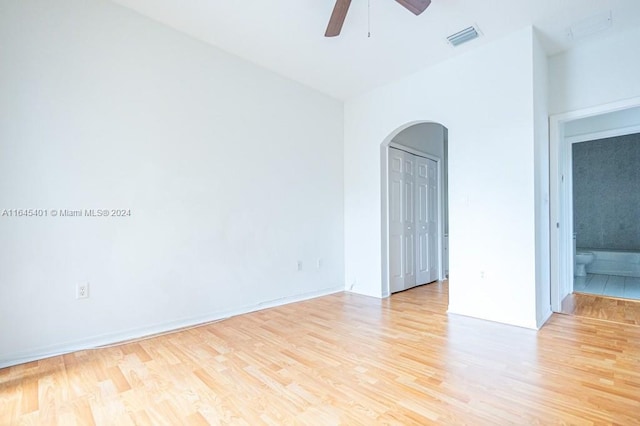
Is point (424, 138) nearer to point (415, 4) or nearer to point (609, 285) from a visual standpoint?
point (415, 4)

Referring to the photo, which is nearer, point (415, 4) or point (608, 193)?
point (415, 4)

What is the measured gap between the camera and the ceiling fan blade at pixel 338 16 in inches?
90.0

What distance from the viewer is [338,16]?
2.40 metres

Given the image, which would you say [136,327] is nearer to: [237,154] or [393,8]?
[237,154]

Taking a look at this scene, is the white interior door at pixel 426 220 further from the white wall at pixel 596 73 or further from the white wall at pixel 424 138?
the white wall at pixel 596 73

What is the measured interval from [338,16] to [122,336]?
10.4 feet

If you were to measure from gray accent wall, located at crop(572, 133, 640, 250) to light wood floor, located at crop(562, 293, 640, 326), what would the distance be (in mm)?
2985

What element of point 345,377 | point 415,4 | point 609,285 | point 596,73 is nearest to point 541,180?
point 596,73

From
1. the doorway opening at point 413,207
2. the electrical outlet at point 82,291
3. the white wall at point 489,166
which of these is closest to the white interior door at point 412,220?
the doorway opening at point 413,207

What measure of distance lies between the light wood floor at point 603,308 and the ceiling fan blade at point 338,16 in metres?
3.71

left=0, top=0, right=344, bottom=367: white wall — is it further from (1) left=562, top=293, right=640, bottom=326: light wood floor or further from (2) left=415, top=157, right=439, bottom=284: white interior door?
(1) left=562, top=293, right=640, bottom=326: light wood floor

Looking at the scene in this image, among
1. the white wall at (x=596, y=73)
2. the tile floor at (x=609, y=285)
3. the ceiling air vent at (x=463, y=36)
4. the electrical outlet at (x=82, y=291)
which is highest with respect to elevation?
the ceiling air vent at (x=463, y=36)

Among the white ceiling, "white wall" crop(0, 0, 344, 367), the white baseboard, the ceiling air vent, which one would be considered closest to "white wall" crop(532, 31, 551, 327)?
the white ceiling

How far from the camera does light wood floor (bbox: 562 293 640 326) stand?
3150mm
